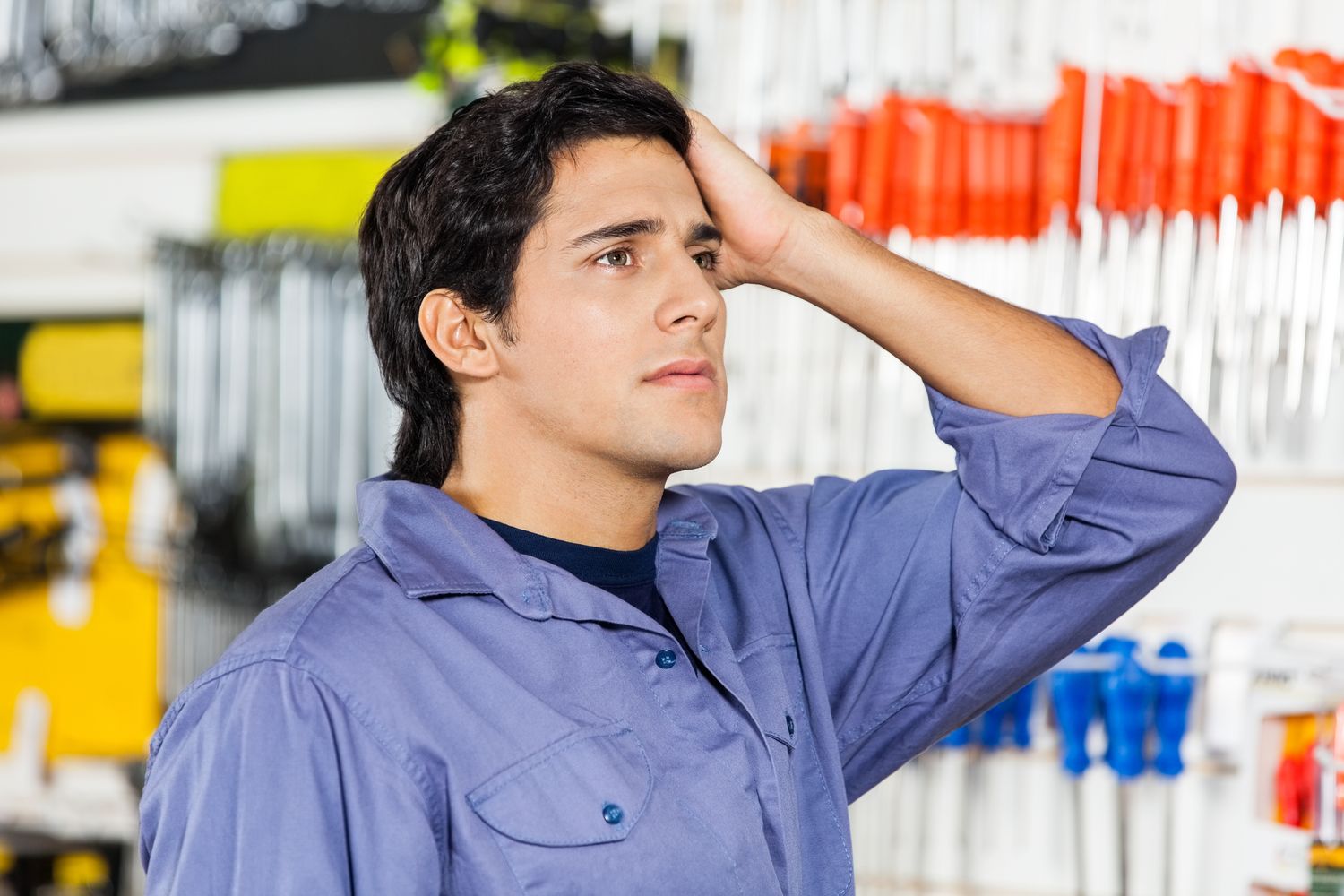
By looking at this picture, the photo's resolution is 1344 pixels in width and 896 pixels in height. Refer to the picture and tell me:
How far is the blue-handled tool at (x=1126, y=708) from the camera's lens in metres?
2.39

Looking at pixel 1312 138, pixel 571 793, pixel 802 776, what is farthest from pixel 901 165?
pixel 571 793

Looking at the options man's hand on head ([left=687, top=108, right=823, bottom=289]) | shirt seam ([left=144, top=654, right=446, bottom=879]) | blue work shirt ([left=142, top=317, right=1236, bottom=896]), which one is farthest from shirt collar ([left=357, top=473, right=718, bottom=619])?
man's hand on head ([left=687, top=108, right=823, bottom=289])

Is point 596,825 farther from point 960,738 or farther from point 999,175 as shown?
point 999,175

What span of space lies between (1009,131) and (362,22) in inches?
62.9

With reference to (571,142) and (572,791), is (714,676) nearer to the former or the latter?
(572,791)

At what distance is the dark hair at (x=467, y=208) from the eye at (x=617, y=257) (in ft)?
0.31

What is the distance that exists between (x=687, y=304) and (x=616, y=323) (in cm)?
8

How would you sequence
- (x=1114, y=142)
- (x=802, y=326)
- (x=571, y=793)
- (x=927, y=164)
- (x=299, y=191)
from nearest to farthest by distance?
1. (x=571, y=793)
2. (x=1114, y=142)
3. (x=927, y=164)
4. (x=802, y=326)
5. (x=299, y=191)

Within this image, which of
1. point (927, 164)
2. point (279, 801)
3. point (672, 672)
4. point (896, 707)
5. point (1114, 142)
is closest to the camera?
point (279, 801)

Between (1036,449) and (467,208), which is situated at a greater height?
(467,208)

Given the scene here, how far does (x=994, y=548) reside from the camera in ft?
5.03

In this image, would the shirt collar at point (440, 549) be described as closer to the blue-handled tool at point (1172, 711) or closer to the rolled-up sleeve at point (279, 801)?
the rolled-up sleeve at point (279, 801)

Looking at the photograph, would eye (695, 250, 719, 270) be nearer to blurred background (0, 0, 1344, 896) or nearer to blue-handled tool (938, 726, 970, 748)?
blurred background (0, 0, 1344, 896)

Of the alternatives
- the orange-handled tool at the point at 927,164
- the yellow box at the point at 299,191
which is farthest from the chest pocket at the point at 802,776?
the yellow box at the point at 299,191
